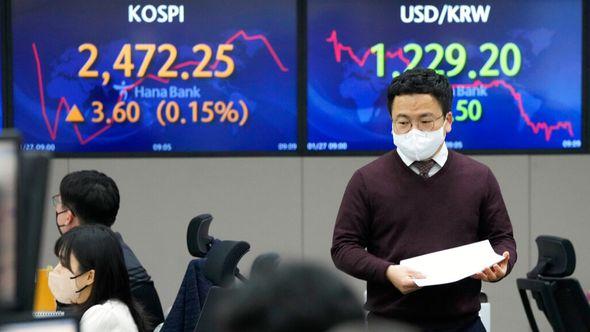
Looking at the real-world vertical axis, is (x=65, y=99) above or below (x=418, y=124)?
above

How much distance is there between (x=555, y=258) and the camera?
4.10 m

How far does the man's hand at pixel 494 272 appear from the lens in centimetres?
271

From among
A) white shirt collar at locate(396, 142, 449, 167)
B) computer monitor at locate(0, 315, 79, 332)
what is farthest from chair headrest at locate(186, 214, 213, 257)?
computer monitor at locate(0, 315, 79, 332)

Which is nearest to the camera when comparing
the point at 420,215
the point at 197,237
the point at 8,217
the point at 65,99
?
the point at 8,217

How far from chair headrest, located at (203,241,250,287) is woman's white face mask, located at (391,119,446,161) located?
2.88 feet

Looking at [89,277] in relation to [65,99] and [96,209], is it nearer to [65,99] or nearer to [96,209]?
[96,209]

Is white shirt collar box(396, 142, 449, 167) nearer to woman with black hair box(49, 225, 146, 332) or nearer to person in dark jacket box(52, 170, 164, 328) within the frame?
woman with black hair box(49, 225, 146, 332)

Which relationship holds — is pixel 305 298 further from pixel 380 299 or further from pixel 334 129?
pixel 334 129

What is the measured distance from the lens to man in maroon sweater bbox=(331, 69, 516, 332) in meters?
2.79

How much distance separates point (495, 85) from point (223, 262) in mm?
2594

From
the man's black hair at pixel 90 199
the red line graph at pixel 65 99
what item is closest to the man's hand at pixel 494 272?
the man's black hair at pixel 90 199

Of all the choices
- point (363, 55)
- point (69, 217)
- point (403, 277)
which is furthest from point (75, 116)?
point (403, 277)

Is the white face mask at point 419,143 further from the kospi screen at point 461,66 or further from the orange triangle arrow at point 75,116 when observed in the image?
the orange triangle arrow at point 75,116

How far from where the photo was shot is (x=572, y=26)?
567 cm
